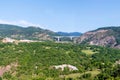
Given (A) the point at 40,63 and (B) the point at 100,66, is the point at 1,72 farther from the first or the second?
(B) the point at 100,66

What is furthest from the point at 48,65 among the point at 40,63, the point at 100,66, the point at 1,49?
the point at 1,49

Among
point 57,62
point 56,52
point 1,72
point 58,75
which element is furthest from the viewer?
point 56,52

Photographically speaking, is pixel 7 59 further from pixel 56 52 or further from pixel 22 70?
pixel 56 52

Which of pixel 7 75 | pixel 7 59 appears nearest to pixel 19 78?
pixel 7 75

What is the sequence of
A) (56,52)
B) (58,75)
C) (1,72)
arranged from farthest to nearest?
(56,52), (1,72), (58,75)

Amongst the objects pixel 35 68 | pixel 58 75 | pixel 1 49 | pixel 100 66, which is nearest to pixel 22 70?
pixel 35 68

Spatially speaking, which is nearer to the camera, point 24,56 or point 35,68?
point 35,68

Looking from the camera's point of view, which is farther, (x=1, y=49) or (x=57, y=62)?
(x=1, y=49)

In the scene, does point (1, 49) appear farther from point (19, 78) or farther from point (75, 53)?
point (19, 78)
